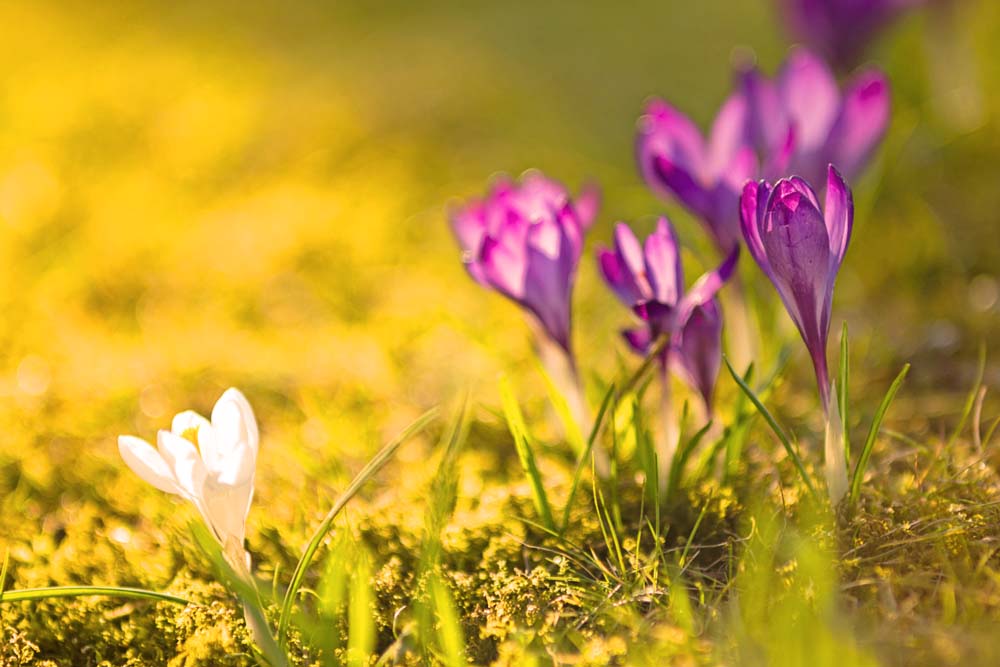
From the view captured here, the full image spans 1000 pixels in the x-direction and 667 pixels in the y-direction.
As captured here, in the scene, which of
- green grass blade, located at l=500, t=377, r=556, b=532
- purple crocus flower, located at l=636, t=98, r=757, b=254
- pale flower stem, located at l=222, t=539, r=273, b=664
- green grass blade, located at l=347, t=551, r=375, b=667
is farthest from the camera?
purple crocus flower, located at l=636, t=98, r=757, b=254

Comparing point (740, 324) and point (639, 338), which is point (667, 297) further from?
point (740, 324)

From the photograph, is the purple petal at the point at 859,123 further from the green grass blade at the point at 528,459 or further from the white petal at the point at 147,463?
the white petal at the point at 147,463

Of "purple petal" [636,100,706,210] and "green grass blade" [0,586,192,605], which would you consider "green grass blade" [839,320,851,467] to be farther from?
"green grass blade" [0,586,192,605]

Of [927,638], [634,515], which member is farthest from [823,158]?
[927,638]

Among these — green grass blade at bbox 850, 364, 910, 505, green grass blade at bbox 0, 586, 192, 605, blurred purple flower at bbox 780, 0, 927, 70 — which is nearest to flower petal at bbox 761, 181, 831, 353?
green grass blade at bbox 850, 364, 910, 505

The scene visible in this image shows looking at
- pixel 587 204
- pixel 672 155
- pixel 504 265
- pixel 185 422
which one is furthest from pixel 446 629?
pixel 672 155
